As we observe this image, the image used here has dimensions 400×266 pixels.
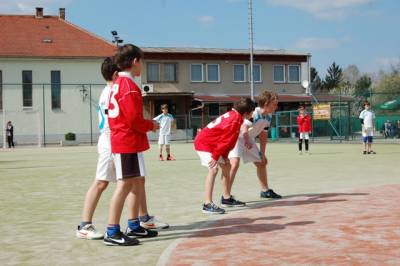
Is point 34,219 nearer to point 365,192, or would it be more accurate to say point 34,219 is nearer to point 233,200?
point 233,200

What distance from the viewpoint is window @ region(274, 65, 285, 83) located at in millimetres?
58562

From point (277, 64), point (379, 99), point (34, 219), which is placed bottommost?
point (34, 219)

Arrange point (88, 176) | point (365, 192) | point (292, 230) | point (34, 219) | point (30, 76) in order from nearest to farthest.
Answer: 1. point (292, 230)
2. point (34, 219)
3. point (365, 192)
4. point (88, 176)
5. point (30, 76)

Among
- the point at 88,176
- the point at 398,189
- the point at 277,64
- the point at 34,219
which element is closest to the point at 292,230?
the point at 34,219

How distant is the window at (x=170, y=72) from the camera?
53656 millimetres

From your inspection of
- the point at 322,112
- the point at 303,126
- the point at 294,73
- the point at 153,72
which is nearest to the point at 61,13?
the point at 153,72

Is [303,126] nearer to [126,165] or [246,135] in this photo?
[246,135]

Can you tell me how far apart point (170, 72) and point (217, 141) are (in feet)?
151

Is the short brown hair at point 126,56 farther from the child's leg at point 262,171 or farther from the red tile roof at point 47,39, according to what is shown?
the red tile roof at point 47,39

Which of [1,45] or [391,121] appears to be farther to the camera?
[1,45]

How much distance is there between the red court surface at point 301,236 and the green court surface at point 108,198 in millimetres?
346

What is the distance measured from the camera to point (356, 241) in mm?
6211

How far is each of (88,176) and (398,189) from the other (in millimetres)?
7713

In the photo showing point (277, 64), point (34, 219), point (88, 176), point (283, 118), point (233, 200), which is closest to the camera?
point (34, 219)
